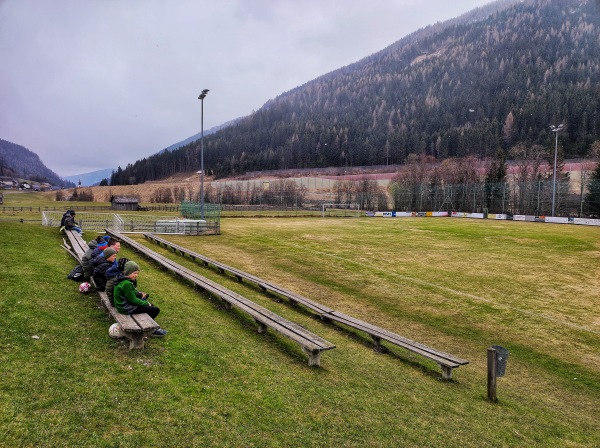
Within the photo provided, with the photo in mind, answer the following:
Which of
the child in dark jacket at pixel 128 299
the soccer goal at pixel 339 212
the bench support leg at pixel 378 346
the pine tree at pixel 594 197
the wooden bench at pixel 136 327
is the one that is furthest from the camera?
the soccer goal at pixel 339 212

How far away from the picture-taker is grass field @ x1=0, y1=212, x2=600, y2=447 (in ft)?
15.5

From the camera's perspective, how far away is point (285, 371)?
6.84 meters

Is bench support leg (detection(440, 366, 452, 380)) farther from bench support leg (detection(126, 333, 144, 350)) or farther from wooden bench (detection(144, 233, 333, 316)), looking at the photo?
bench support leg (detection(126, 333, 144, 350))

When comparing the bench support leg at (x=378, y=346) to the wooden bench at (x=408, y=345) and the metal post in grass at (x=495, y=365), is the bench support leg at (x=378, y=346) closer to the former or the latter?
the wooden bench at (x=408, y=345)

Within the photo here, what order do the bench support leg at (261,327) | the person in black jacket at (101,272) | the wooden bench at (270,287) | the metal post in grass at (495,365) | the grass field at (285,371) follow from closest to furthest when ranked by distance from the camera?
the grass field at (285,371)
the metal post in grass at (495,365)
the person in black jacket at (101,272)
the bench support leg at (261,327)
the wooden bench at (270,287)

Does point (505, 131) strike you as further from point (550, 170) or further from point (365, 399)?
point (365, 399)

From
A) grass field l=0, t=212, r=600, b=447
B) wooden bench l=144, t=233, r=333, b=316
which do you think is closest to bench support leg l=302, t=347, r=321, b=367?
grass field l=0, t=212, r=600, b=447

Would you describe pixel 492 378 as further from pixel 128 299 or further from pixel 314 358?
pixel 128 299

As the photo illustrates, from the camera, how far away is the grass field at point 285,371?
473 cm

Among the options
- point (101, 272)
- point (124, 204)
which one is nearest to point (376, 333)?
point (101, 272)

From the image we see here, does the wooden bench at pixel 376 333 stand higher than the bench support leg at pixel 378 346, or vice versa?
the wooden bench at pixel 376 333

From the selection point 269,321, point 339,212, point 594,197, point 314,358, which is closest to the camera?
point 314,358

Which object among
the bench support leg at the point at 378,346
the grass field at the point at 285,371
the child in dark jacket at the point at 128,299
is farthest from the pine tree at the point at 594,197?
the child in dark jacket at the point at 128,299

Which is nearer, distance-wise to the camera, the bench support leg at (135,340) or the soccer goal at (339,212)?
the bench support leg at (135,340)
